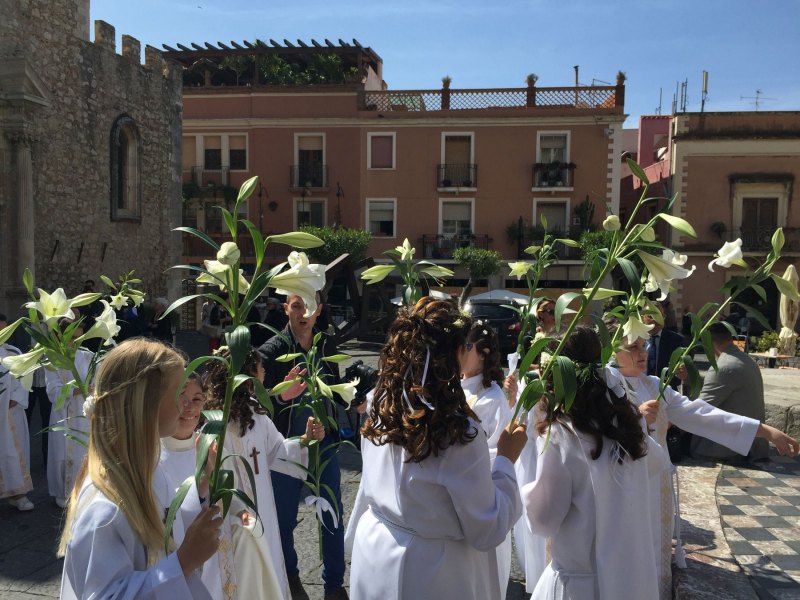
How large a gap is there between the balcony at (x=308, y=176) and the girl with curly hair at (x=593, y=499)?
99.5 feet

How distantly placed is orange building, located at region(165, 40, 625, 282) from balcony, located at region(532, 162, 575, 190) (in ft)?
0.14

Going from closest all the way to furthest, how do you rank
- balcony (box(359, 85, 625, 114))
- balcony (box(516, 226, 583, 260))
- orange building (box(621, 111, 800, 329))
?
orange building (box(621, 111, 800, 329))
balcony (box(516, 226, 583, 260))
balcony (box(359, 85, 625, 114))

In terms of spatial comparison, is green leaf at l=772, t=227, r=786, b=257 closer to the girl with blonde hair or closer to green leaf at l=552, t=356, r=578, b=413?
green leaf at l=552, t=356, r=578, b=413

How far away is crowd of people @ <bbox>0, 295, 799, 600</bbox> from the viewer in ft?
6.61

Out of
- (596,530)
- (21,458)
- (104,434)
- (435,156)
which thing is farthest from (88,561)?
(435,156)

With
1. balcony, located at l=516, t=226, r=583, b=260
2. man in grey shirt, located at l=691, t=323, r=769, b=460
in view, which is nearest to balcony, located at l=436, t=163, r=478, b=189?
balcony, located at l=516, t=226, r=583, b=260

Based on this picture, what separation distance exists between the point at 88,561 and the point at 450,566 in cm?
116

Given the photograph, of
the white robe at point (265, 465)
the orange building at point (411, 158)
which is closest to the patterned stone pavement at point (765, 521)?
the white robe at point (265, 465)

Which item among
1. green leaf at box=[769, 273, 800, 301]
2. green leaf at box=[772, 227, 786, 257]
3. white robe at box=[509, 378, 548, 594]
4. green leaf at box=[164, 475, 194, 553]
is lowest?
white robe at box=[509, 378, 548, 594]

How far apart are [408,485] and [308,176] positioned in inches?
1217

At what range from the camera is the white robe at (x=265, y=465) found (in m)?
3.57

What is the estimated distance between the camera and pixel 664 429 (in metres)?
4.25

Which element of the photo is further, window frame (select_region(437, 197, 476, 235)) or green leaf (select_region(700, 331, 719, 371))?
window frame (select_region(437, 197, 476, 235))

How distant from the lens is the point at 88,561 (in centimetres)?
192
